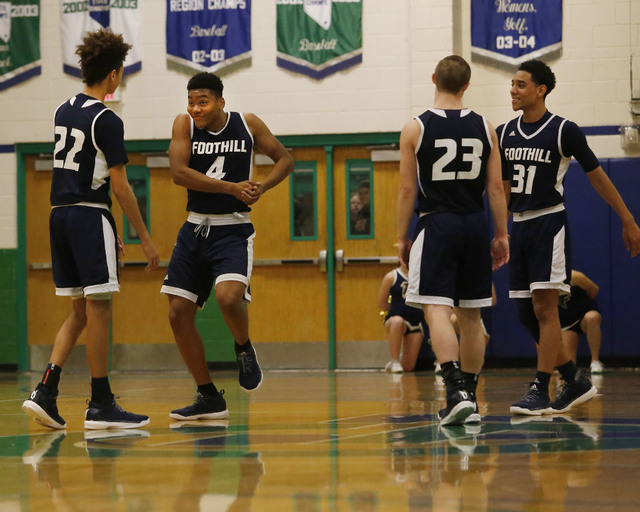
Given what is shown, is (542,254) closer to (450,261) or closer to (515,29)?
(450,261)

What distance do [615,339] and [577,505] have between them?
326 inches

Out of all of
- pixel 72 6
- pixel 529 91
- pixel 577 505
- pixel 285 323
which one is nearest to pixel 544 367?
pixel 529 91

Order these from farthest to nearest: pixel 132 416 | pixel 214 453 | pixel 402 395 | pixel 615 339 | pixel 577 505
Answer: pixel 615 339 < pixel 402 395 < pixel 132 416 < pixel 214 453 < pixel 577 505

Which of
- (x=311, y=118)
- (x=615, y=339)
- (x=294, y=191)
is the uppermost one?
(x=311, y=118)

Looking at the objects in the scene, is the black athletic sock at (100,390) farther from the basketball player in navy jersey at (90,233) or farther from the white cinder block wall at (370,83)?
the white cinder block wall at (370,83)

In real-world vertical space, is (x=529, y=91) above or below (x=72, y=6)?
below

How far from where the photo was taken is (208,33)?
11.6 meters

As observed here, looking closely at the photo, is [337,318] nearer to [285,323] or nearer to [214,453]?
[285,323]

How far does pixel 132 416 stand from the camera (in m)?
5.22

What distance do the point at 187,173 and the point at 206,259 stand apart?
0.47 m

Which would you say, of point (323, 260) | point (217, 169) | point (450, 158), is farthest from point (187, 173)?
point (323, 260)

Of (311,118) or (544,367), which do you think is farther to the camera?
(311,118)

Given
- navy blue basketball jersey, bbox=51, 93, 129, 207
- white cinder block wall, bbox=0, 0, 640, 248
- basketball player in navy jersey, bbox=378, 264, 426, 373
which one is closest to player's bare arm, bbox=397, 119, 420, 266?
navy blue basketball jersey, bbox=51, 93, 129, 207

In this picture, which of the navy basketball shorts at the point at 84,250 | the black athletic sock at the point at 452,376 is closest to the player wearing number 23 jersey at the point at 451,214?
the black athletic sock at the point at 452,376
